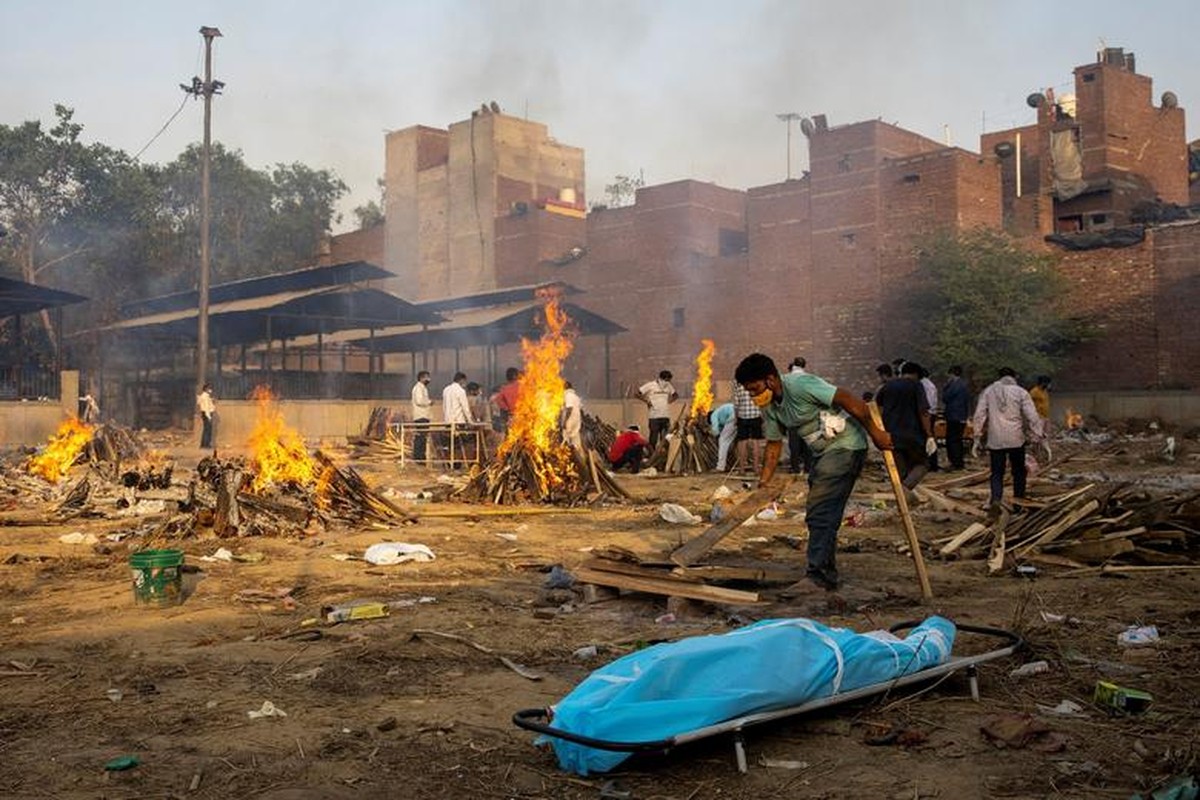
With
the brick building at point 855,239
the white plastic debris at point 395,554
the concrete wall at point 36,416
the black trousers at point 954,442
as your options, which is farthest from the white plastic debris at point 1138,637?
the brick building at point 855,239

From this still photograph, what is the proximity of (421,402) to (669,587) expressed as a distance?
1158 cm

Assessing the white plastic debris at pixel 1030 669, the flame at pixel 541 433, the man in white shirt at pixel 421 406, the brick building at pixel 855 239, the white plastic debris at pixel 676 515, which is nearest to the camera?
the white plastic debris at pixel 1030 669

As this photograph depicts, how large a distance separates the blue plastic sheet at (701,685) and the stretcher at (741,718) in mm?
39

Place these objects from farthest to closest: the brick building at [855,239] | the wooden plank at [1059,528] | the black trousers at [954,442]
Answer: the brick building at [855,239], the black trousers at [954,442], the wooden plank at [1059,528]

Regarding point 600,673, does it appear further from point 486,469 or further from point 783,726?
point 486,469

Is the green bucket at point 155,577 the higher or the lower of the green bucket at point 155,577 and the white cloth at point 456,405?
the lower

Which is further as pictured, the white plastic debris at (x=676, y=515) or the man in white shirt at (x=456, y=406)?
the man in white shirt at (x=456, y=406)

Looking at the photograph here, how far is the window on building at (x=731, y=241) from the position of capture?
42.1 metres

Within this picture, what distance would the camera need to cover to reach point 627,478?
17266 millimetres

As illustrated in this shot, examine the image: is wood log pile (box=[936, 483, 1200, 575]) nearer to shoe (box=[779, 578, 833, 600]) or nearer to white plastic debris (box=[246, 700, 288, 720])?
shoe (box=[779, 578, 833, 600])

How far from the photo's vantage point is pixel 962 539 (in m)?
8.74

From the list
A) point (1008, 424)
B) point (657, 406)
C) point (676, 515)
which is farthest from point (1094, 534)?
point (657, 406)

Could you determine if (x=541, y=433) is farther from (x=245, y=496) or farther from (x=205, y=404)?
(x=205, y=404)

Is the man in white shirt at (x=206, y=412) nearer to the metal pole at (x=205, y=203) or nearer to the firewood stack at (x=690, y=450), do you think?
the metal pole at (x=205, y=203)
